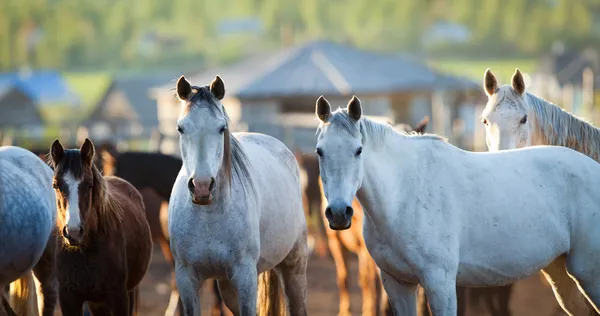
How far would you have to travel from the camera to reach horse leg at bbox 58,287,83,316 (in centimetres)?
548

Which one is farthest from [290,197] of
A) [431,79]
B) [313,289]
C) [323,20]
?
[323,20]

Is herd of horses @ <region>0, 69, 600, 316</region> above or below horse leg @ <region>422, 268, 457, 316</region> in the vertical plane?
above

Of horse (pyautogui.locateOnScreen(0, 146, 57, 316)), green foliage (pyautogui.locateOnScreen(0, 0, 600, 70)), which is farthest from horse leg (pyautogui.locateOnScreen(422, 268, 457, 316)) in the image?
green foliage (pyautogui.locateOnScreen(0, 0, 600, 70))

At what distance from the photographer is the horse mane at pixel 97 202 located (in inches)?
211

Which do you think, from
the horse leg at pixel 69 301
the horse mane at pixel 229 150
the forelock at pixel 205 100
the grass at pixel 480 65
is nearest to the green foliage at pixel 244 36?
the grass at pixel 480 65

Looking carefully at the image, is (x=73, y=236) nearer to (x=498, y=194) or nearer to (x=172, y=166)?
(x=498, y=194)

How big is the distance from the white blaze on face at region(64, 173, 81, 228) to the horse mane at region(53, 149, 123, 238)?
42mm

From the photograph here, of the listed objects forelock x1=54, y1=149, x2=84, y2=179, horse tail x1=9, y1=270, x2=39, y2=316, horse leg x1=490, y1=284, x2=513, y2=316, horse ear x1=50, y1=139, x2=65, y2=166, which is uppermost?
horse ear x1=50, y1=139, x2=65, y2=166

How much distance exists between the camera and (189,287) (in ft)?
17.2

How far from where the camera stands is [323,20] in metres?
83.7

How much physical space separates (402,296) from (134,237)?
Result: 1.95 metres

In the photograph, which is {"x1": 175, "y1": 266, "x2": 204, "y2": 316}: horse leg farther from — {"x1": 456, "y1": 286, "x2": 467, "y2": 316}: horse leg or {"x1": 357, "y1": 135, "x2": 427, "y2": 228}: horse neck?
{"x1": 456, "y1": 286, "x2": 467, "y2": 316}: horse leg

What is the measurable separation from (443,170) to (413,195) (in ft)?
0.81

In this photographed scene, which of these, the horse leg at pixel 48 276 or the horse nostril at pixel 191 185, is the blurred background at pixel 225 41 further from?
the horse nostril at pixel 191 185
